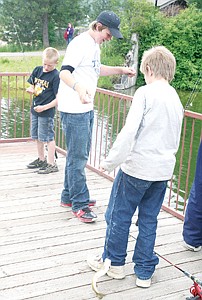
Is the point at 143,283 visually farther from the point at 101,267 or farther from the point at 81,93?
the point at 81,93

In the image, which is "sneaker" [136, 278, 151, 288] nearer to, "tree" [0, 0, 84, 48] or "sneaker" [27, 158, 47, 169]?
"sneaker" [27, 158, 47, 169]

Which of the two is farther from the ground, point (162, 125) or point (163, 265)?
point (162, 125)

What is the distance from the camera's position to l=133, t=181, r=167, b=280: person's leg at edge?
2844 millimetres

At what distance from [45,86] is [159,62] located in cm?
211

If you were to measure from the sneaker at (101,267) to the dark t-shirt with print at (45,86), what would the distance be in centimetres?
195

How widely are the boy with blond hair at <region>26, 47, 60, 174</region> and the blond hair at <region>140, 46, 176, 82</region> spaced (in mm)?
1930

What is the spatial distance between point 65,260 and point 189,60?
21.8 metres

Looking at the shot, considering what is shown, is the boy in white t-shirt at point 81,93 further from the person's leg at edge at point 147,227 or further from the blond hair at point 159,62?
the person's leg at edge at point 147,227

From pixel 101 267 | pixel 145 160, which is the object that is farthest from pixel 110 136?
pixel 145 160

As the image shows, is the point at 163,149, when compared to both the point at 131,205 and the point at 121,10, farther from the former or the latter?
the point at 121,10

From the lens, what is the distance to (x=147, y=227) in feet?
9.43

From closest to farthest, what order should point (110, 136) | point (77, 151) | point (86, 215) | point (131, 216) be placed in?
point (131, 216)
point (77, 151)
point (86, 215)
point (110, 136)

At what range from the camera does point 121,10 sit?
77.8ft

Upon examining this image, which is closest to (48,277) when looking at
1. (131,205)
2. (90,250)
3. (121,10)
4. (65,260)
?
(65,260)
